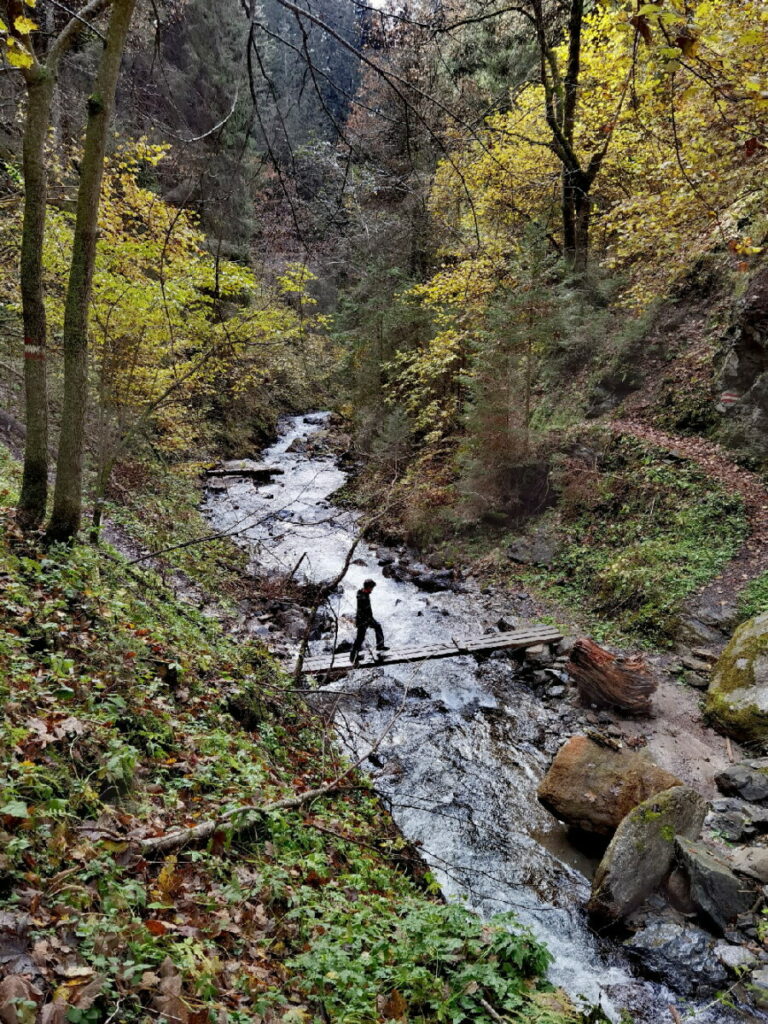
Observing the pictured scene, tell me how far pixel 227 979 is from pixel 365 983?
2.82 ft

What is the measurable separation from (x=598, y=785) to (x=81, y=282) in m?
7.57

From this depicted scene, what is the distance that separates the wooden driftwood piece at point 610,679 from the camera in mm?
8055

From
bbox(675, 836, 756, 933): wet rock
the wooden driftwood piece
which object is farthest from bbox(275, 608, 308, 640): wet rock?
bbox(675, 836, 756, 933): wet rock

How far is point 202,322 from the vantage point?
9492mm

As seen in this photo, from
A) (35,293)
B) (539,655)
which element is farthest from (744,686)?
(35,293)

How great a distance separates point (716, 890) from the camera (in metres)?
4.87

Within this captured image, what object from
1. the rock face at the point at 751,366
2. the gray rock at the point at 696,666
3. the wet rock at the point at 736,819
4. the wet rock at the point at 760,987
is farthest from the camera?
the rock face at the point at 751,366

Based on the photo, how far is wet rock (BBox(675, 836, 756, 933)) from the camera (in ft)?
15.7

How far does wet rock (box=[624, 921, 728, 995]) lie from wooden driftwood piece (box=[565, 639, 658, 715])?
346 centimetres

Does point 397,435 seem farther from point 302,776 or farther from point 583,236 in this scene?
point 302,776

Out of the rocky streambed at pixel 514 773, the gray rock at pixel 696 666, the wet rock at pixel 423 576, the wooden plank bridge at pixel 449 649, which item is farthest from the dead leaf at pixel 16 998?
the wet rock at pixel 423 576

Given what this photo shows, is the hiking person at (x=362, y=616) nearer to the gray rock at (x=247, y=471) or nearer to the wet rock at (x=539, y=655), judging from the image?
the wet rock at (x=539, y=655)

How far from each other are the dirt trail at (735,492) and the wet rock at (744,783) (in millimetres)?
3275

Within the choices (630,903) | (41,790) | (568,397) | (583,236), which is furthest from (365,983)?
(583,236)
